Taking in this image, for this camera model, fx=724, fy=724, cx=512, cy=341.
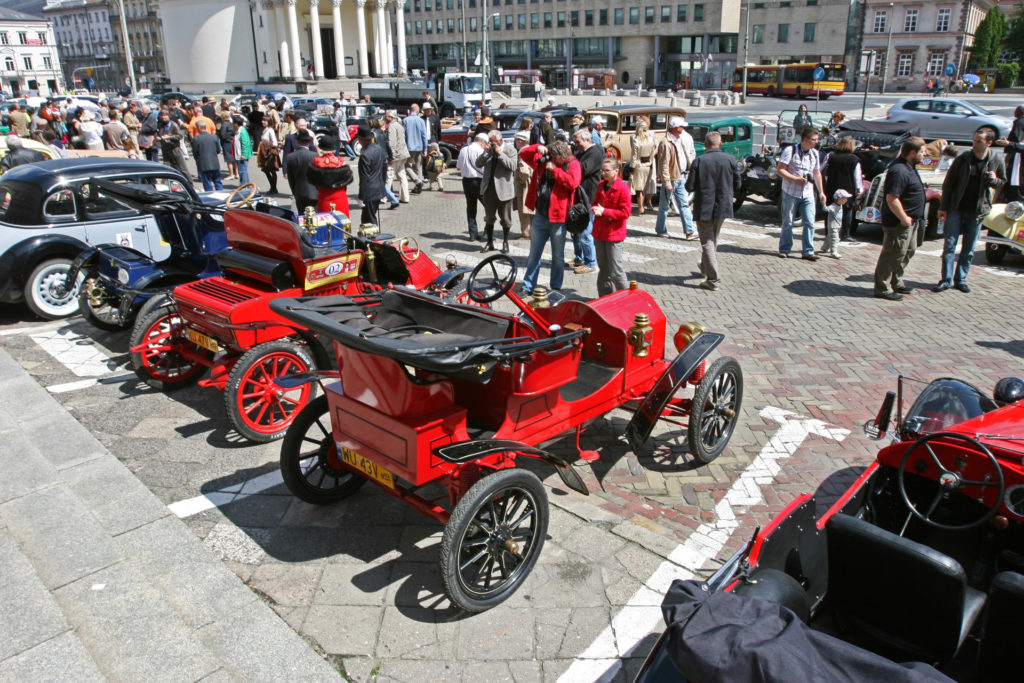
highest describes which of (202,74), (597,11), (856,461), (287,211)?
(597,11)

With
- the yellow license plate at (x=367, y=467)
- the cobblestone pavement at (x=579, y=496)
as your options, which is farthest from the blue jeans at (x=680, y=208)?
the yellow license plate at (x=367, y=467)

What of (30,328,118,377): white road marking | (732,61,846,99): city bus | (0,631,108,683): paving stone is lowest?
(0,631,108,683): paving stone

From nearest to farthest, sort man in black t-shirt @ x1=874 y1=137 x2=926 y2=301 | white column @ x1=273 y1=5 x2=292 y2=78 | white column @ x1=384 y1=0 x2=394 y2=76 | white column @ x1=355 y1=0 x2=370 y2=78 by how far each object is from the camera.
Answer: man in black t-shirt @ x1=874 y1=137 x2=926 y2=301 → white column @ x1=273 y1=5 x2=292 y2=78 → white column @ x1=355 y1=0 x2=370 y2=78 → white column @ x1=384 y1=0 x2=394 y2=76

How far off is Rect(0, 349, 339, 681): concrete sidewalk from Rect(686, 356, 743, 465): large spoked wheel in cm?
288

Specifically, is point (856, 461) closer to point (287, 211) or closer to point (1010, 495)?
point (1010, 495)

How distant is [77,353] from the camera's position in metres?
7.44

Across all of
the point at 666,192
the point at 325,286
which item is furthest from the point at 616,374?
the point at 666,192

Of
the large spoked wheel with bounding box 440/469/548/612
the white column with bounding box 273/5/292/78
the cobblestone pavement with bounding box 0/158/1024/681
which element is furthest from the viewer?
the white column with bounding box 273/5/292/78

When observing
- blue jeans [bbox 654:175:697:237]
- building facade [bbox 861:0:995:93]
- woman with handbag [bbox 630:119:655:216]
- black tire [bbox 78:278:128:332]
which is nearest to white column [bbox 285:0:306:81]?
building facade [bbox 861:0:995:93]

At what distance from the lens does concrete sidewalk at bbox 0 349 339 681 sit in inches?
134

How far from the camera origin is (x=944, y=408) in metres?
4.32

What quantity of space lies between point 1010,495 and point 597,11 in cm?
9043

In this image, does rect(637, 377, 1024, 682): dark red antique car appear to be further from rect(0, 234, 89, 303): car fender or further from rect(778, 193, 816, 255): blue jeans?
rect(0, 234, 89, 303): car fender

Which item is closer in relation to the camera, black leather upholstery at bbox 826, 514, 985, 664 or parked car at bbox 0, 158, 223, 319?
black leather upholstery at bbox 826, 514, 985, 664
